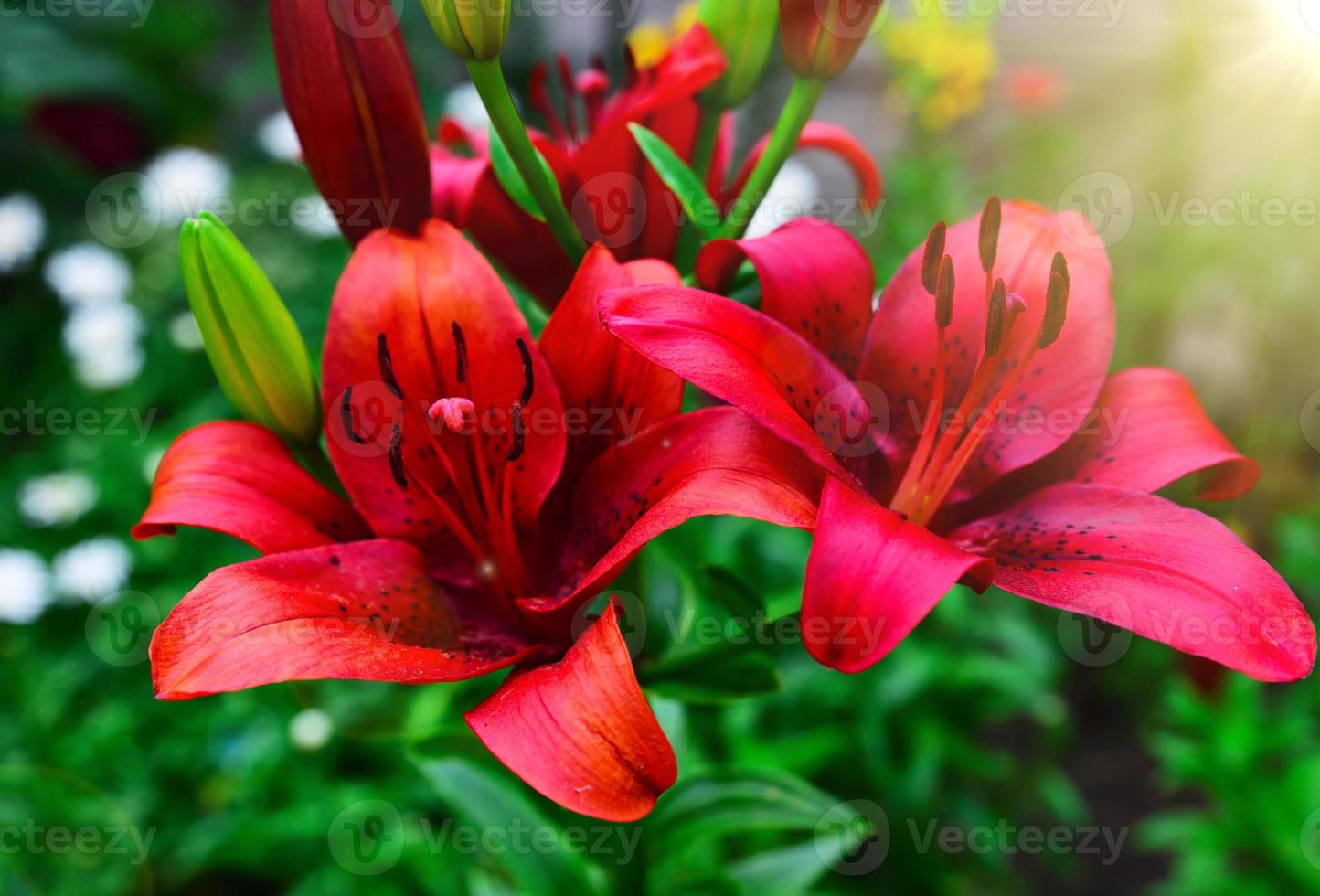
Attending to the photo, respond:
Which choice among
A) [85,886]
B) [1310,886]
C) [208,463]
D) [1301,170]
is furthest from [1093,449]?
[1301,170]

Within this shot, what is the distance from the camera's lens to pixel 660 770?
0.48m

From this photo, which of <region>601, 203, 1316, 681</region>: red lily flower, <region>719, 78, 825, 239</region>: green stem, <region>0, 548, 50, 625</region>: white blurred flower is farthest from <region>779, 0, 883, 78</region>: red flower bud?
<region>0, 548, 50, 625</region>: white blurred flower

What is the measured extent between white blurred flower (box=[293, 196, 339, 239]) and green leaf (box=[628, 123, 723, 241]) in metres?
1.40

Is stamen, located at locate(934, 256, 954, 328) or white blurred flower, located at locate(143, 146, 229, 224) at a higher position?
stamen, located at locate(934, 256, 954, 328)

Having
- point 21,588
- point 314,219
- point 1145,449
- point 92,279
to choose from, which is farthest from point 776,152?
point 92,279

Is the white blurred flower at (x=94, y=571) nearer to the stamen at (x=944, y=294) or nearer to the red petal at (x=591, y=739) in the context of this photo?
the red petal at (x=591, y=739)

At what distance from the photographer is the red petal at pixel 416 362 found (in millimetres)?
644

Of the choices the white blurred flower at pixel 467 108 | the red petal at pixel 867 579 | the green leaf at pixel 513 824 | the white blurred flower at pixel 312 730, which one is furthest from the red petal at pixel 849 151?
the white blurred flower at pixel 467 108

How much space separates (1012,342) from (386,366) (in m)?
0.40

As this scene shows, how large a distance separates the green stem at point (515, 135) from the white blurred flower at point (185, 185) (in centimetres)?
168

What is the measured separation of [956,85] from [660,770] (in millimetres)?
2391

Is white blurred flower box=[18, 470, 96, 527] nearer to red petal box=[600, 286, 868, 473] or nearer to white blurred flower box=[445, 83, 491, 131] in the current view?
white blurred flower box=[445, 83, 491, 131]

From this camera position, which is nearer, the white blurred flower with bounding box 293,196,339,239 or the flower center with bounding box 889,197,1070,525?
the flower center with bounding box 889,197,1070,525

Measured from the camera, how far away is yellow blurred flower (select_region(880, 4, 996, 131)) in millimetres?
2473
